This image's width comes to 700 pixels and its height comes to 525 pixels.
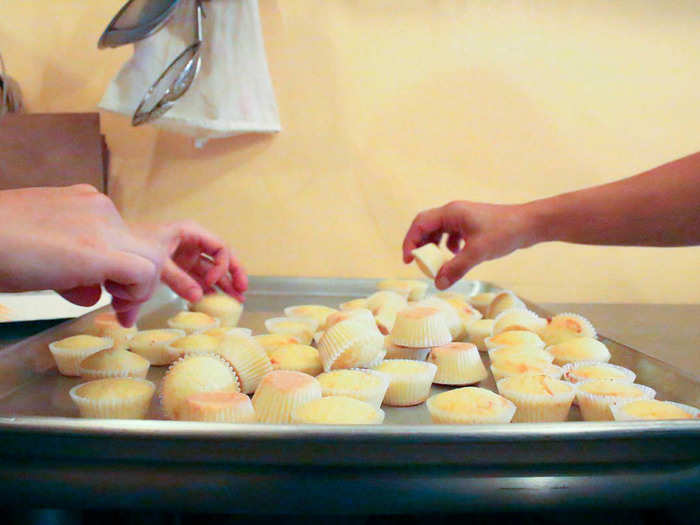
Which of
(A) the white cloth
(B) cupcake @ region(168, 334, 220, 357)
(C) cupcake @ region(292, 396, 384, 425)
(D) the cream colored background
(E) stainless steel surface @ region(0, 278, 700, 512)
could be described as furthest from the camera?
(D) the cream colored background

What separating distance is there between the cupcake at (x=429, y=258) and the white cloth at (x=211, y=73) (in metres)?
0.55

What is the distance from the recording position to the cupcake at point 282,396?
688 millimetres

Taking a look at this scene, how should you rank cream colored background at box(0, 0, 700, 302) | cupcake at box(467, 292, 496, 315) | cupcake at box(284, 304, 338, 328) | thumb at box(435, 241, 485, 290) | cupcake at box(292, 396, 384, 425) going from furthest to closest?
cream colored background at box(0, 0, 700, 302) < cupcake at box(467, 292, 496, 315) < cupcake at box(284, 304, 338, 328) < thumb at box(435, 241, 485, 290) < cupcake at box(292, 396, 384, 425)

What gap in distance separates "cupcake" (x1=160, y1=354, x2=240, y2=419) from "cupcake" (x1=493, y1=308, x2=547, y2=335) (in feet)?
1.49

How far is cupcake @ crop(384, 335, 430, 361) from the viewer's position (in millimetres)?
936

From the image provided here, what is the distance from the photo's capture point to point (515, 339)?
3.13 ft

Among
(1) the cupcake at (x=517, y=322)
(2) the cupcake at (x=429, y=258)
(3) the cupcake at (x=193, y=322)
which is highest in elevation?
(2) the cupcake at (x=429, y=258)

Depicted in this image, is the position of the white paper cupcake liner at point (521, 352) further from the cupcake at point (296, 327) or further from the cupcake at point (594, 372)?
the cupcake at point (296, 327)

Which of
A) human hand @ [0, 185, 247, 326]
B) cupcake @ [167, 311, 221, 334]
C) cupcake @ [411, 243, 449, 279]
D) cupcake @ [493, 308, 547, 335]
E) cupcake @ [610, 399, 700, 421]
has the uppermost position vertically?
human hand @ [0, 185, 247, 326]

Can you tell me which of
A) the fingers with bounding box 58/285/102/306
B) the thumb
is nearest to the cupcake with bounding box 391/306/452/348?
the thumb

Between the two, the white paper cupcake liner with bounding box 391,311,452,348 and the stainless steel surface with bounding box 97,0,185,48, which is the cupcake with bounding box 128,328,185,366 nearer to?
the white paper cupcake liner with bounding box 391,311,452,348

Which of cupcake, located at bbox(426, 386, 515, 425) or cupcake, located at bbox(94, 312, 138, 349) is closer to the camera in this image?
cupcake, located at bbox(426, 386, 515, 425)

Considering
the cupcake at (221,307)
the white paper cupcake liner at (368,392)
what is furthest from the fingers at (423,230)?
the white paper cupcake liner at (368,392)

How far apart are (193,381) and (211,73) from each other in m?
0.92
